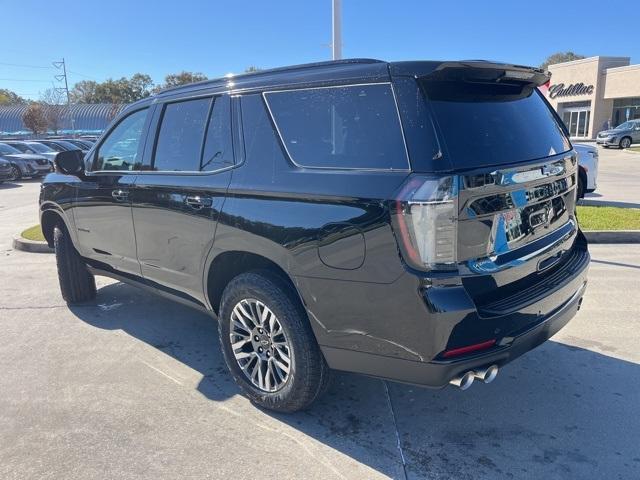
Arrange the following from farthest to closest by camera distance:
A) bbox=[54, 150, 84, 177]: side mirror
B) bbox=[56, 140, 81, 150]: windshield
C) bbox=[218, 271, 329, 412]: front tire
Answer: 1. bbox=[56, 140, 81, 150]: windshield
2. bbox=[54, 150, 84, 177]: side mirror
3. bbox=[218, 271, 329, 412]: front tire

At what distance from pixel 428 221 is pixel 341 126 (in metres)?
0.77

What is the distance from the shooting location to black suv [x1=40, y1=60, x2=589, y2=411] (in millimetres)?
2424

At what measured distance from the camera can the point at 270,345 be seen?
317 cm

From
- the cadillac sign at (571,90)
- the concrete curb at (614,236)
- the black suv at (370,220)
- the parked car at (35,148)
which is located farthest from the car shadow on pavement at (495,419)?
the cadillac sign at (571,90)

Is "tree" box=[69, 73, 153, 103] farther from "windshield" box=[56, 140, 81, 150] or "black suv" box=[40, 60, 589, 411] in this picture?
"black suv" box=[40, 60, 589, 411]

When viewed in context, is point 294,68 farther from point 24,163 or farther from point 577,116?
point 577,116

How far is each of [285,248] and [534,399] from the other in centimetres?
196

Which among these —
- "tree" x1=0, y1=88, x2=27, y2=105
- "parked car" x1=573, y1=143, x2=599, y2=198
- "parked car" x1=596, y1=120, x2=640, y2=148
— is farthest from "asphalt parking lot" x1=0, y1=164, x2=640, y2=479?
"tree" x1=0, y1=88, x2=27, y2=105

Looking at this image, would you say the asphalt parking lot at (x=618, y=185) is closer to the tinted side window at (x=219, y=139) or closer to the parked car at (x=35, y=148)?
the tinted side window at (x=219, y=139)

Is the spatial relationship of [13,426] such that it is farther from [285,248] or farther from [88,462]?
[285,248]

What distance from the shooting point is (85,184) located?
4684mm

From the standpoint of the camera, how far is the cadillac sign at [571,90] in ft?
142

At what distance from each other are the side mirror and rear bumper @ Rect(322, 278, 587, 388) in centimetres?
319

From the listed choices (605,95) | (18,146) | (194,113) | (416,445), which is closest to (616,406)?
(416,445)
